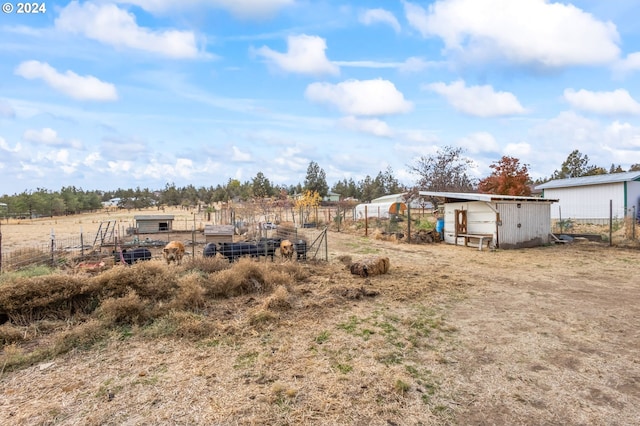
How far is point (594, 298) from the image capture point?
6926 mm

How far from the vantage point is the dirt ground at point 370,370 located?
3105 mm

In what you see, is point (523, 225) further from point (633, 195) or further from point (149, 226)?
point (149, 226)

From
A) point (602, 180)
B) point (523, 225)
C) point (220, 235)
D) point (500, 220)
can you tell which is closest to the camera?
Result: point (220, 235)

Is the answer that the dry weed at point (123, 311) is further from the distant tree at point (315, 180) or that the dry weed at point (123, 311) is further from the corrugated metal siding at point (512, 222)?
the distant tree at point (315, 180)

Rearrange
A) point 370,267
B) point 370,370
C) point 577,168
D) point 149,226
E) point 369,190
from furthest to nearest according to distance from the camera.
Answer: point 369,190 → point 577,168 → point 149,226 → point 370,267 → point 370,370

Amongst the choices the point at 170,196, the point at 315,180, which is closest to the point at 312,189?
the point at 315,180

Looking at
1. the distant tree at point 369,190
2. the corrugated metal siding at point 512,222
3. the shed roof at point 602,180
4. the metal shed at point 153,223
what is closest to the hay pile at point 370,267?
the corrugated metal siding at point 512,222

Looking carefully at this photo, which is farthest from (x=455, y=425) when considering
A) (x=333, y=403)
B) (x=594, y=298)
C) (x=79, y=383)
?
(x=594, y=298)

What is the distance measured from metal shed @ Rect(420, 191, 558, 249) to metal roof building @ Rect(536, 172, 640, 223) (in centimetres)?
701

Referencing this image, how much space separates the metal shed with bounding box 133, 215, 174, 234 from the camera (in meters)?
21.5

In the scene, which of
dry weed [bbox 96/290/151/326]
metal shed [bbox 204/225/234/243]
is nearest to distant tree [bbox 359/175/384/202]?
metal shed [bbox 204/225/234/243]

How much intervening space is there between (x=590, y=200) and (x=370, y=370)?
92.7ft

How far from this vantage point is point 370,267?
9078 millimetres

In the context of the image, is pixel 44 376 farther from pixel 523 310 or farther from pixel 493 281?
pixel 493 281
